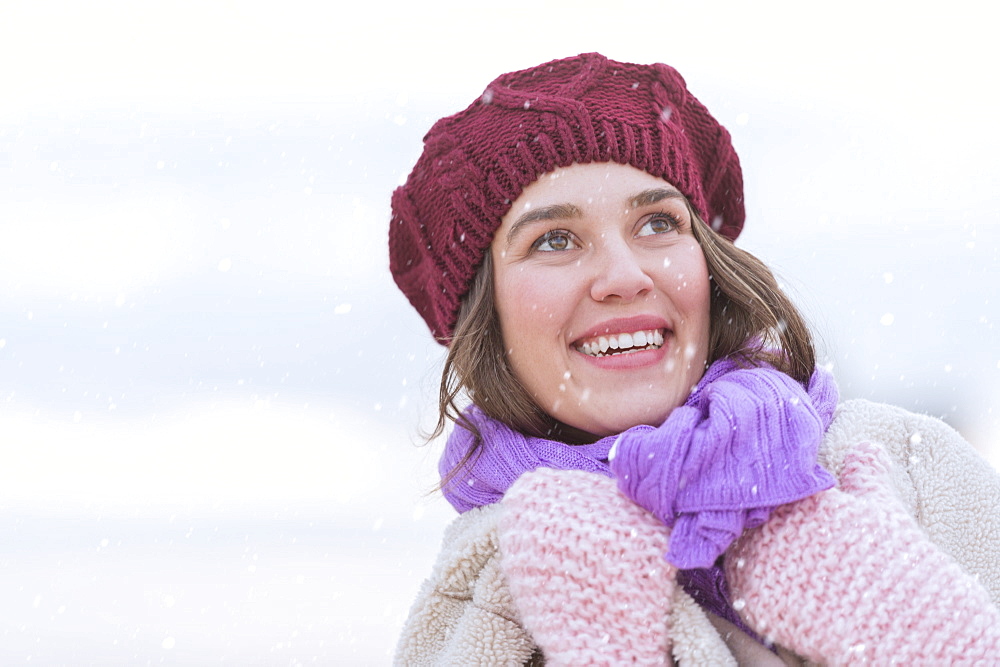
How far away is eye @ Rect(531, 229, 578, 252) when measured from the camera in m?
2.29

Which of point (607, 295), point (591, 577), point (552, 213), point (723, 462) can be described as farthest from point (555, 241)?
point (591, 577)

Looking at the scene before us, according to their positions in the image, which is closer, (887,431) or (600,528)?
(600,528)

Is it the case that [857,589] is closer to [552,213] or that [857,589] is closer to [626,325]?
[626,325]

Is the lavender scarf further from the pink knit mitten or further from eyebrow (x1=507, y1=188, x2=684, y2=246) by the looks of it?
eyebrow (x1=507, y1=188, x2=684, y2=246)

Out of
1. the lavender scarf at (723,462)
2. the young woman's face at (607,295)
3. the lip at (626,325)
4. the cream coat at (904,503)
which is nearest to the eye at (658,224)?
the young woman's face at (607,295)

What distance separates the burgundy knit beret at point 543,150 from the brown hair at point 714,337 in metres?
0.12

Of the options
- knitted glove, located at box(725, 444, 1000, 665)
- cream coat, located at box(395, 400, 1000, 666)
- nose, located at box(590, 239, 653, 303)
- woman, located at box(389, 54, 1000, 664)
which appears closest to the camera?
knitted glove, located at box(725, 444, 1000, 665)

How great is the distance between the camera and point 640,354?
221 cm

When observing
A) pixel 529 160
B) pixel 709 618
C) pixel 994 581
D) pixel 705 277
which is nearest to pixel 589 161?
pixel 529 160

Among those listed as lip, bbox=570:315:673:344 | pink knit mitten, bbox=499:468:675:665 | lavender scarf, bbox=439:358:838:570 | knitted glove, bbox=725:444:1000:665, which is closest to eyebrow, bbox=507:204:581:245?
lip, bbox=570:315:673:344

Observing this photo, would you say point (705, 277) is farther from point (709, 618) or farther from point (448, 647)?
point (448, 647)

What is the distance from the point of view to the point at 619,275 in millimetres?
2141

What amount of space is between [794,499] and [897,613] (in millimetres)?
261

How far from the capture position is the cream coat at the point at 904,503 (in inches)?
78.5
